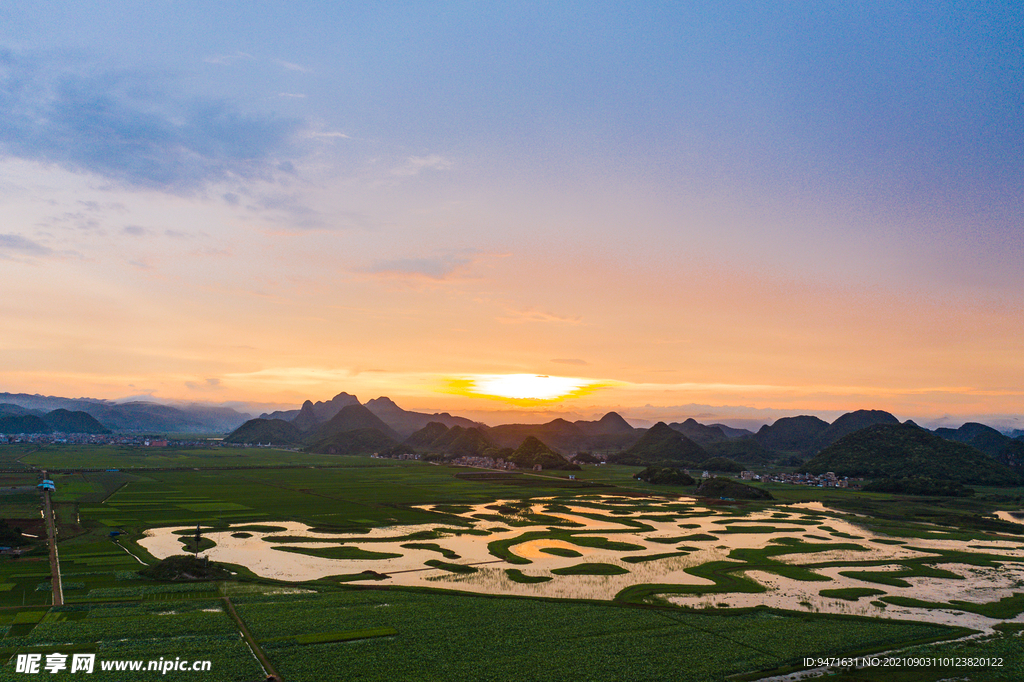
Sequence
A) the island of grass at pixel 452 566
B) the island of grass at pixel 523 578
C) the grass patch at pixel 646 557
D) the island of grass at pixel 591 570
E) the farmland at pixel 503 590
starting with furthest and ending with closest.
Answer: the grass patch at pixel 646 557 < the island of grass at pixel 452 566 < the island of grass at pixel 591 570 < the island of grass at pixel 523 578 < the farmland at pixel 503 590

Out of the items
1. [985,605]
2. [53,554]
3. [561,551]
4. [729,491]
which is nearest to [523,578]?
[561,551]

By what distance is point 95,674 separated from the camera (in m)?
26.8

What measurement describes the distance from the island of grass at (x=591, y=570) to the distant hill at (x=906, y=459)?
127379mm

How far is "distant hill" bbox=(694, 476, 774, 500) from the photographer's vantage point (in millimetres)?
111062

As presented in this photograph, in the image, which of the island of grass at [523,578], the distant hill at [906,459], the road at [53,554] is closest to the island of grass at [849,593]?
the island of grass at [523,578]

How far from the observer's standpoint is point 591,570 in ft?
167

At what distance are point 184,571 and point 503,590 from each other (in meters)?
24.3

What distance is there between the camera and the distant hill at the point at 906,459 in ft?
480

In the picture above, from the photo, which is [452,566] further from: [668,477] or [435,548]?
[668,477]

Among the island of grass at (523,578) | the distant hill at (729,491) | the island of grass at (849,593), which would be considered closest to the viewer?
the island of grass at (849,593)

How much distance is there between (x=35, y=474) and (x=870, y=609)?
483 feet

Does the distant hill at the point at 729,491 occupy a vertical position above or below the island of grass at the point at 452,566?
below

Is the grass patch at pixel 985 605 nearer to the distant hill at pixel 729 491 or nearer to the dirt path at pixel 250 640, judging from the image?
the dirt path at pixel 250 640

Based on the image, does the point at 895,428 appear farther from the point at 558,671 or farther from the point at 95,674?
the point at 95,674
